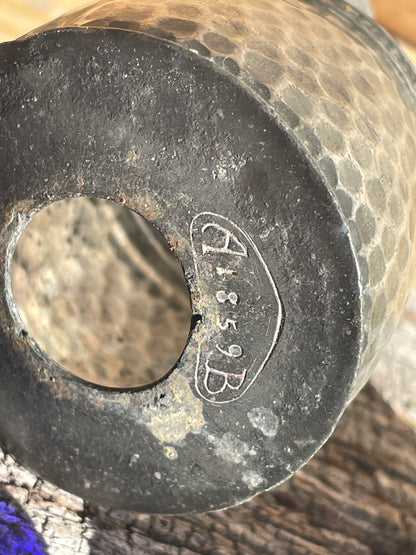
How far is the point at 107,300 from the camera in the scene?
126 centimetres

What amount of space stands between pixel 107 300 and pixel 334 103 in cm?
58

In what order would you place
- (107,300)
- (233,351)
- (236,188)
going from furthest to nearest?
(107,300)
(233,351)
(236,188)

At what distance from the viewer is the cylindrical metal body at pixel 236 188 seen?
0.91 meters

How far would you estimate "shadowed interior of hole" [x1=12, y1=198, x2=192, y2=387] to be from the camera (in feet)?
4.03

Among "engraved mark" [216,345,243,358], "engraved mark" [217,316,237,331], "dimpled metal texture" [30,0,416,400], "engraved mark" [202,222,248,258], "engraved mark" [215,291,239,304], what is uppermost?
"dimpled metal texture" [30,0,416,400]

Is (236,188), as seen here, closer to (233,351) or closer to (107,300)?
(233,351)

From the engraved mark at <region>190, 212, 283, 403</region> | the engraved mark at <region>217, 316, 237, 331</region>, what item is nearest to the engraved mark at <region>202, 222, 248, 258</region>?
the engraved mark at <region>190, 212, 283, 403</region>

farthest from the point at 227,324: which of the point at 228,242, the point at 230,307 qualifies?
the point at 228,242

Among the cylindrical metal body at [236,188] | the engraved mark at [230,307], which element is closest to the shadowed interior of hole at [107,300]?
the cylindrical metal body at [236,188]

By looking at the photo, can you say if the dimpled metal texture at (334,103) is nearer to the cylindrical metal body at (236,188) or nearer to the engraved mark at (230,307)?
the cylindrical metal body at (236,188)

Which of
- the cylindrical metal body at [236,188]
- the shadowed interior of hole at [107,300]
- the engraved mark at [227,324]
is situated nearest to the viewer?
the cylindrical metal body at [236,188]

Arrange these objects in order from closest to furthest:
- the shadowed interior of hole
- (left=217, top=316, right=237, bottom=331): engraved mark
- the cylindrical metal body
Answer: the cylindrical metal body → (left=217, top=316, right=237, bottom=331): engraved mark → the shadowed interior of hole

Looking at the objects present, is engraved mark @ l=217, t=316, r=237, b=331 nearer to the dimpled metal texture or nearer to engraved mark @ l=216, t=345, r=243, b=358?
engraved mark @ l=216, t=345, r=243, b=358

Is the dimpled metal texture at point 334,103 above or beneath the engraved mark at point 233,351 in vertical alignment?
above
